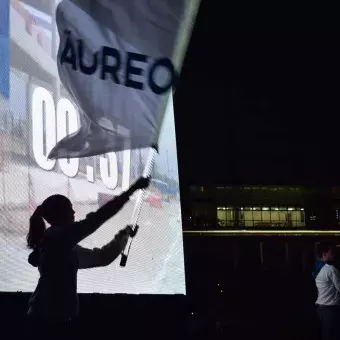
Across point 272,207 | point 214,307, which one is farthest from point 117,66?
point 272,207

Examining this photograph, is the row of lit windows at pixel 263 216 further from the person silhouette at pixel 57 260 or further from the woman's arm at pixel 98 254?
the person silhouette at pixel 57 260

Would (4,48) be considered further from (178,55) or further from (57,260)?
(57,260)

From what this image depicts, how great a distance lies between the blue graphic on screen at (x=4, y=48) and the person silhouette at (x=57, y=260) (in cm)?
141

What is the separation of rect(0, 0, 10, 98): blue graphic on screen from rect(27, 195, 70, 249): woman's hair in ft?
4.49

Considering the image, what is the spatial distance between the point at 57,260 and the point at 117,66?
2.31 meters

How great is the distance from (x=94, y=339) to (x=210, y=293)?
4522 mm

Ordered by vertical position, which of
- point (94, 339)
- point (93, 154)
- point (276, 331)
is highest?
point (93, 154)

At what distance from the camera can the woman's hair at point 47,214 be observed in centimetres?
274

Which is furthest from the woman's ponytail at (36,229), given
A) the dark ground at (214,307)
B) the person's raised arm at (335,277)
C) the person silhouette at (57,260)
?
the person's raised arm at (335,277)

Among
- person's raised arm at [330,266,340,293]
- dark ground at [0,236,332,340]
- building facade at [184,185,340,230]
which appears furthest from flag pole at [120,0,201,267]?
building facade at [184,185,340,230]

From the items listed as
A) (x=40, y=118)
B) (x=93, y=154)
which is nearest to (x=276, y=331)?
(x=93, y=154)

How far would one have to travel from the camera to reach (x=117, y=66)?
4535mm

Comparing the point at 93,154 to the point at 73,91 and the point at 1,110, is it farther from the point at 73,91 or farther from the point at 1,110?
the point at 1,110

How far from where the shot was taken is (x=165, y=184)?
15.1 ft
